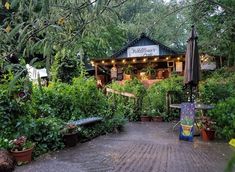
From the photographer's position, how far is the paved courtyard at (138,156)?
13.6ft

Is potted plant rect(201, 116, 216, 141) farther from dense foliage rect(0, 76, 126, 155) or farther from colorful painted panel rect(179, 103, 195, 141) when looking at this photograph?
dense foliage rect(0, 76, 126, 155)

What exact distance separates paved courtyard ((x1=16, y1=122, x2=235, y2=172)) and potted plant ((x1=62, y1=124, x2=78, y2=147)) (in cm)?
15

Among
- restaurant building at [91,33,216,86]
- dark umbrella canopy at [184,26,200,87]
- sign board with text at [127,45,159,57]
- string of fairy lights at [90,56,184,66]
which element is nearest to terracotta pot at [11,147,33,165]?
dark umbrella canopy at [184,26,200,87]

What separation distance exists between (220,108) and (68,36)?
5.29m

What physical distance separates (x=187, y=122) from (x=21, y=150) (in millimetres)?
3565

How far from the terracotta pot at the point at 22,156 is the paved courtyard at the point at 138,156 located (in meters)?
0.12

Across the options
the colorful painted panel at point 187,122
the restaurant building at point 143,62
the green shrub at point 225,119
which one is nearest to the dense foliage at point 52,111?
the colorful painted panel at point 187,122

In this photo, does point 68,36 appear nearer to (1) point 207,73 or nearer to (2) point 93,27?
(2) point 93,27

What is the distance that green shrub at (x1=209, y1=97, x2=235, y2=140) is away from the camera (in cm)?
576

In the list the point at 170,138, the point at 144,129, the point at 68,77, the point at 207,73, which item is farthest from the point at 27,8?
the point at 207,73

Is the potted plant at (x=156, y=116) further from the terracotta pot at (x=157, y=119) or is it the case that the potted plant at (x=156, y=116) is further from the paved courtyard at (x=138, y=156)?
the paved courtyard at (x=138, y=156)

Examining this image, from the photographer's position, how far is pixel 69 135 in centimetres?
554

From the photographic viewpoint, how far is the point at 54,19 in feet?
5.37

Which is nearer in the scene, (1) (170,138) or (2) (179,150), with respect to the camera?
(2) (179,150)
